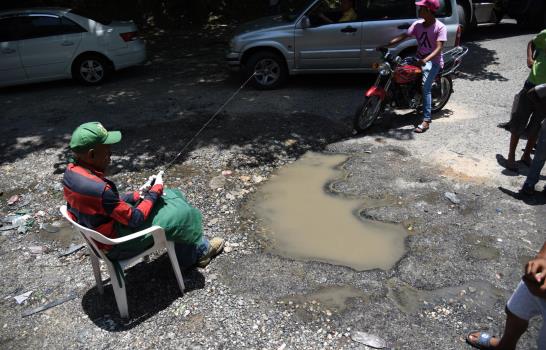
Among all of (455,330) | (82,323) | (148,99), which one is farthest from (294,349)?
(148,99)

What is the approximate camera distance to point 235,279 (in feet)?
11.9

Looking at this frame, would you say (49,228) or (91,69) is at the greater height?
(91,69)

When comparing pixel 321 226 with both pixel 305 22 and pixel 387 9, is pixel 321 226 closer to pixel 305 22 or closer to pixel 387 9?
pixel 305 22

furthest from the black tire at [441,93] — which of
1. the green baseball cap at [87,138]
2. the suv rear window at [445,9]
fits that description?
the green baseball cap at [87,138]

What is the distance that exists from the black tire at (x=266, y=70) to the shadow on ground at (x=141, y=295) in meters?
4.96

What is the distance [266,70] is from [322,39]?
1.17 m

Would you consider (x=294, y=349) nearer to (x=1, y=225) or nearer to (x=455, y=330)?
(x=455, y=330)

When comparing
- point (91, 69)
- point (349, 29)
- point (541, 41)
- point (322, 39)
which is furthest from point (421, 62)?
point (91, 69)

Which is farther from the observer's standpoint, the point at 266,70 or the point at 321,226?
the point at 266,70

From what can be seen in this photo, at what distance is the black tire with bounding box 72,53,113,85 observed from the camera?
28.3ft

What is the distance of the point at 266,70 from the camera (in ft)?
26.5

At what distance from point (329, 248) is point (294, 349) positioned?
1.21 meters

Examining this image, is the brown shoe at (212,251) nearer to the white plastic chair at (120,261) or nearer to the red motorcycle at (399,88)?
the white plastic chair at (120,261)

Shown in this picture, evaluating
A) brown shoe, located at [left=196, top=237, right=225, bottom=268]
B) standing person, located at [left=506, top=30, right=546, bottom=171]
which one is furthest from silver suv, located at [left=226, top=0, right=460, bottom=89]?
brown shoe, located at [left=196, top=237, right=225, bottom=268]
